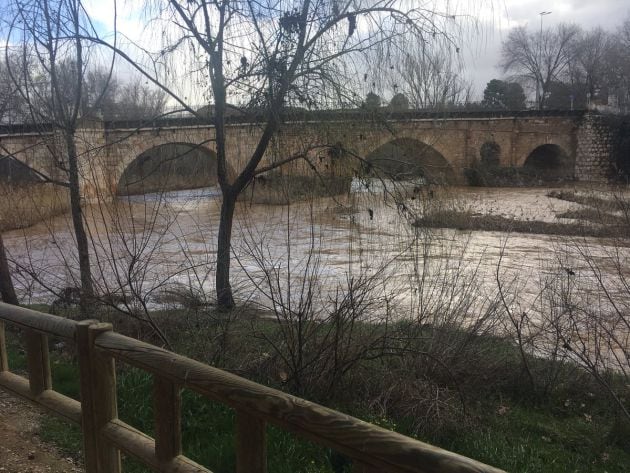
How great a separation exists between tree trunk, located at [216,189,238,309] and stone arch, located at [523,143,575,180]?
129 ft

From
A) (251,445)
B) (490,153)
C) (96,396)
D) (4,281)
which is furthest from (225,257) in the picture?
(490,153)

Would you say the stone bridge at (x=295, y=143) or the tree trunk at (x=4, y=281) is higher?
the stone bridge at (x=295, y=143)

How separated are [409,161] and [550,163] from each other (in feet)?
154

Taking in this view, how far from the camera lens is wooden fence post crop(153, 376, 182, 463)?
2648 mm

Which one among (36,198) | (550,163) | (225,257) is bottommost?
(550,163)

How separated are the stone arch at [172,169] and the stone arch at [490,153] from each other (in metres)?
38.4

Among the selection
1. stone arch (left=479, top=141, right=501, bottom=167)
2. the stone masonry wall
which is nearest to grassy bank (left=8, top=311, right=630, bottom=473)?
stone arch (left=479, top=141, right=501, bottom=167)

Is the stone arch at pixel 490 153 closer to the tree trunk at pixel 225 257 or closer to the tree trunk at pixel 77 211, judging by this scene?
the tree trunk at pixel 225 257

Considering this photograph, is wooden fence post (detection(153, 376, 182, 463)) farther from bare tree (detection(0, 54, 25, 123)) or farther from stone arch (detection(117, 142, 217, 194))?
bare tree (detection(0, 54, 25, 123))

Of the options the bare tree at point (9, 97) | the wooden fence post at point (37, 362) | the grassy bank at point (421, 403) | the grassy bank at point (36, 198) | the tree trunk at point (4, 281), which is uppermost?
the bare tree at point (9, 97)

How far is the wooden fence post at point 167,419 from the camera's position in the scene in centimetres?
265

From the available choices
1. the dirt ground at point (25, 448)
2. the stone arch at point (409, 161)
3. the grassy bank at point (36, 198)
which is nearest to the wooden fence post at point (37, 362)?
the dirt ground at point (25, 448)

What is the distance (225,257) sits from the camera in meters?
7.04

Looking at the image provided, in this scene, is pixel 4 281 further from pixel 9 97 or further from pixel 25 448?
pixel 25 448
